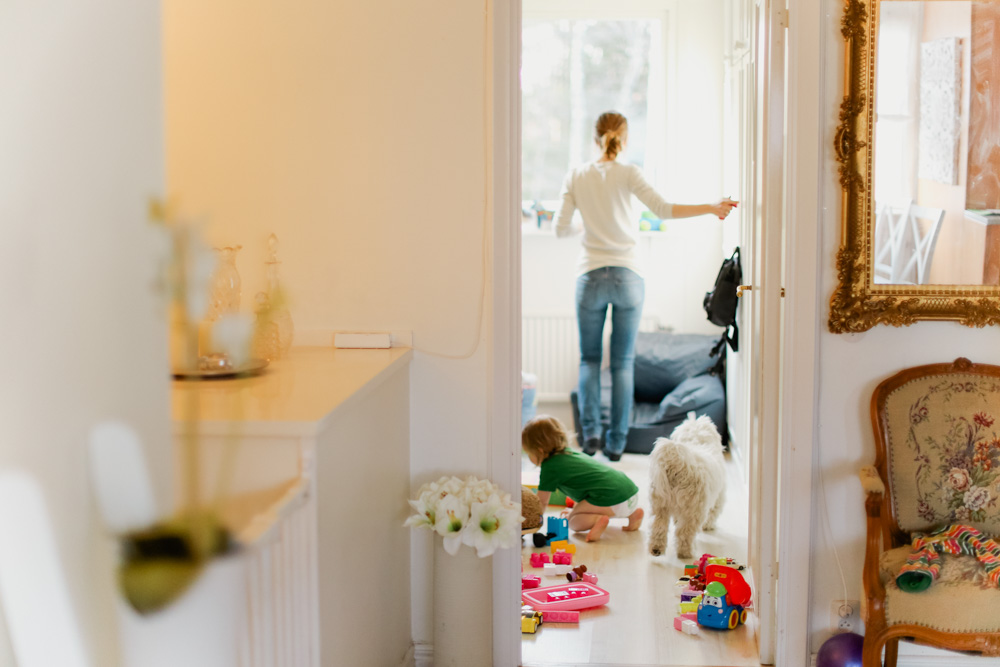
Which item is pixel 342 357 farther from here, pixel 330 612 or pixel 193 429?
pixel 193 429

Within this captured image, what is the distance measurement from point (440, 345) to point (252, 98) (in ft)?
2.57

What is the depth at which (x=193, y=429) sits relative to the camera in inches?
19.4

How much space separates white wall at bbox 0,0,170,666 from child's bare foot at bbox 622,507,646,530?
3.18 m

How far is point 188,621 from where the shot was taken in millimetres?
504

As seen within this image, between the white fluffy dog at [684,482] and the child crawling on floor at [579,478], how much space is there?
10.4 inches

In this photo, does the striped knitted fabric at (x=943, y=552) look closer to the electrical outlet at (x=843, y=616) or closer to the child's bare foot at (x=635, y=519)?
the electrical outlet at (x=843, y=616)

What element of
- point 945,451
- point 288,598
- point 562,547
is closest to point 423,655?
point 562,547

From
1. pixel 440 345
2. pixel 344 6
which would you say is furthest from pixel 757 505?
pixel 344 6

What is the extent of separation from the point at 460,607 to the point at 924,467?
1173 mm

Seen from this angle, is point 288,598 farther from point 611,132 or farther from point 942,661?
point 611,132

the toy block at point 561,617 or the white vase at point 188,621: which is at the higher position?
the white vase at point 188,621

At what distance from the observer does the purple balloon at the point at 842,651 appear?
7.45 feet

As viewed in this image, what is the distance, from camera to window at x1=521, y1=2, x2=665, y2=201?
5223 millimetres

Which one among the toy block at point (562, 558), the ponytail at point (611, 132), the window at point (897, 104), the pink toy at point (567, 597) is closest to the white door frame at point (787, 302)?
the window at point (897, 104)
